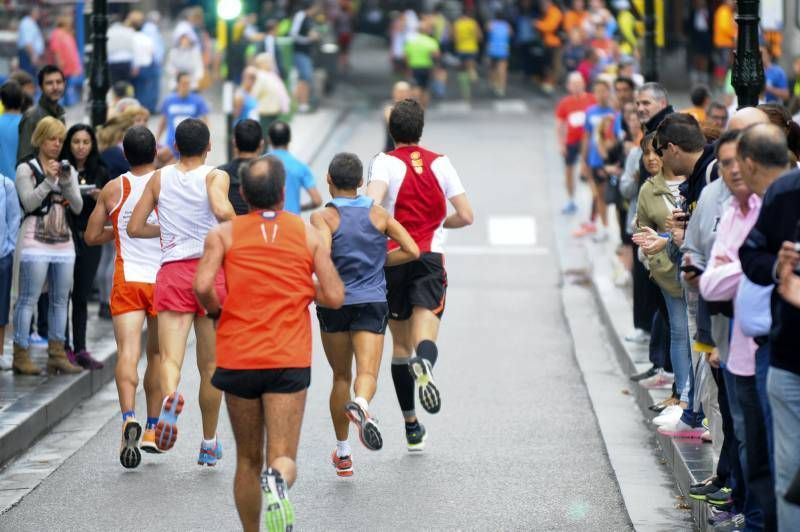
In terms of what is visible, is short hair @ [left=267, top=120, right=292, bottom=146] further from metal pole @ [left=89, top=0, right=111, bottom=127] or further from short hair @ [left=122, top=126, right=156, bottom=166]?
short hair @ [left=122, top=126, right=156, bottom=166]

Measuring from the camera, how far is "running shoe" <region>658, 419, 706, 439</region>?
392 inches

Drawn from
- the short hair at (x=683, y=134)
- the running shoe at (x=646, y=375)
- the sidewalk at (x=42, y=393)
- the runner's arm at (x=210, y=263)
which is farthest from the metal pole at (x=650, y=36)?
the runner's arm at (x=210, y=263)

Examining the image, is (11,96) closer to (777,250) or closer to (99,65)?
(99,65)

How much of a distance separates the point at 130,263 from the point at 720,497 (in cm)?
382

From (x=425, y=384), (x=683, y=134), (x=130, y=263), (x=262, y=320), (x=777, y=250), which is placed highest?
(x=683, y=134)

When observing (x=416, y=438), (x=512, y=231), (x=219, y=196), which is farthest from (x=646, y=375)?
(x=512, y=231)

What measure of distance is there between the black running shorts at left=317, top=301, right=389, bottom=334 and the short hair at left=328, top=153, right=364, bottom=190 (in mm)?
666

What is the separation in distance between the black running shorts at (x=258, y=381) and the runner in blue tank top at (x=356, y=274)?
5.45 ft

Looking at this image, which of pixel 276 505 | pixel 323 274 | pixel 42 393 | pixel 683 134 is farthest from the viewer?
pixel 42 393

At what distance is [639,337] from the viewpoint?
13.6 meters

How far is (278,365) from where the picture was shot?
24.1 ft

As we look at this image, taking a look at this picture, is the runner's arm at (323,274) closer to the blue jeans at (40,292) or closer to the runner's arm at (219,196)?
the runner's arm at (219,196)

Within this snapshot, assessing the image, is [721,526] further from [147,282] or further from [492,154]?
[492,154]

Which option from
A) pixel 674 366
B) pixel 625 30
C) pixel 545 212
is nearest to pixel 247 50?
pixel 625 30
